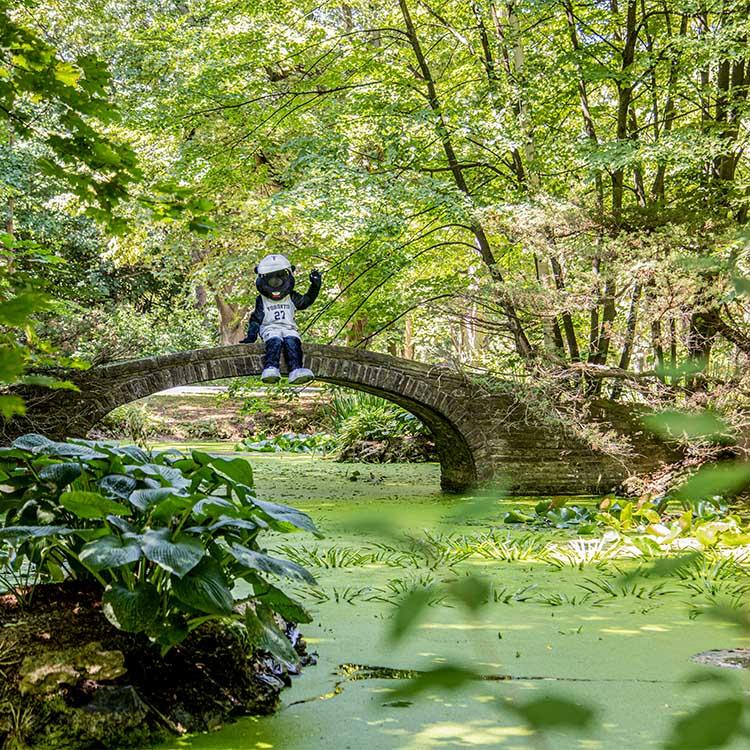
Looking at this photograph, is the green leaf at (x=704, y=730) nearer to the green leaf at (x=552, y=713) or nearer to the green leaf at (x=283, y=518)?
the green leaf at (x=552, y=713)

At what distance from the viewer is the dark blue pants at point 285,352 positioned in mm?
8555

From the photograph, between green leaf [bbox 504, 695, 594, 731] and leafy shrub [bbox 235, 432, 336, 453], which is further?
leafy shrub [bbox 235, 432, 336, 453]

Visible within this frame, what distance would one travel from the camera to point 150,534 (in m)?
2.47

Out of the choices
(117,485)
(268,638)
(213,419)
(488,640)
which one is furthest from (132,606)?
(213,419)

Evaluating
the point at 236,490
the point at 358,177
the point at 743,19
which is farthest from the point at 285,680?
the point at 358,177

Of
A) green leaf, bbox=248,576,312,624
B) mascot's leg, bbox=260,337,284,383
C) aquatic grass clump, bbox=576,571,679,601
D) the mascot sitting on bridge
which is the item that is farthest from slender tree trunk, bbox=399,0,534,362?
green leaf, bbox=248,576,312,624

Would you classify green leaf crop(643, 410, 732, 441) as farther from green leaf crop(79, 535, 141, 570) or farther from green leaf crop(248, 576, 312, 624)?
green leaf crop(248, 576, 312, 624)

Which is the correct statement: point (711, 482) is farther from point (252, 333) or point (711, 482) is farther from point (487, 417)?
point (487, 417)

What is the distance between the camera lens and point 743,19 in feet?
22.6

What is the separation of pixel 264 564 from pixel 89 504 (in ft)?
1.64

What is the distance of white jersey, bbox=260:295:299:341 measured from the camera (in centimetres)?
859

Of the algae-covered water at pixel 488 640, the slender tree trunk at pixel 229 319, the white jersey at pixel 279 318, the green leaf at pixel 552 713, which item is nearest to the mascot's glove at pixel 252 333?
the white jersey at pixel 279 318

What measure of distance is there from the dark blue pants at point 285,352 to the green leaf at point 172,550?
19.9 feet

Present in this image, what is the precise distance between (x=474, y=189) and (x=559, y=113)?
1240mm
